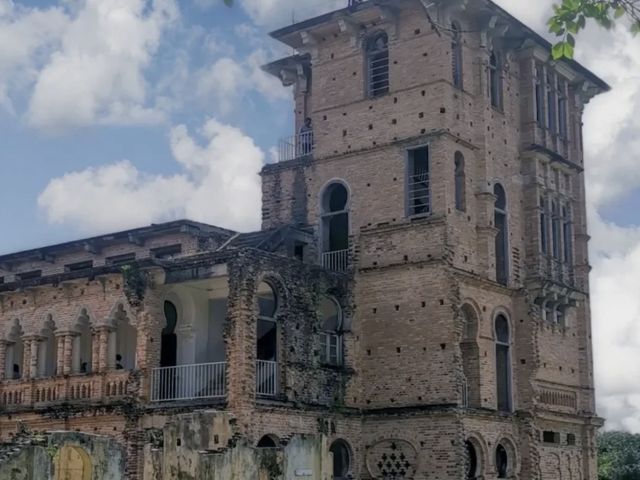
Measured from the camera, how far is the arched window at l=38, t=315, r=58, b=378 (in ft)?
108

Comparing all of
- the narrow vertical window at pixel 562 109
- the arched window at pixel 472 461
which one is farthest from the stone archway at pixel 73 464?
the narrow vertical window at pixel 562 109

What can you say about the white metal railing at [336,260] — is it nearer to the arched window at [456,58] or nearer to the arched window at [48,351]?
Answer: the arched window at [456,58]

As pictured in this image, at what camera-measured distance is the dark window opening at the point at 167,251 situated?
35.9 m

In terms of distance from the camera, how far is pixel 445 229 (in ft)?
104

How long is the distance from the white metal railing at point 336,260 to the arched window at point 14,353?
974 centimetres

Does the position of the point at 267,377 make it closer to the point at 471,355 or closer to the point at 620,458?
the point at 471,355

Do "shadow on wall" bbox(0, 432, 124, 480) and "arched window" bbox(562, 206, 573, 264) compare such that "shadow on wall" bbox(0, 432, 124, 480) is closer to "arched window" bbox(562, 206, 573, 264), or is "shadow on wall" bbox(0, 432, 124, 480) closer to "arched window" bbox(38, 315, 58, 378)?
"arched window" bbox(38, 315, 58, 378)

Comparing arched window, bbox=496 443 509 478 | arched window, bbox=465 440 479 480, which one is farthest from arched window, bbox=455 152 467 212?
arched window, bbox=496 443 509 478

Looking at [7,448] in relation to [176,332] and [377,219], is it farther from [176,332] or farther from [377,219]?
[377,219]

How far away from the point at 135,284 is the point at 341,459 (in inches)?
310

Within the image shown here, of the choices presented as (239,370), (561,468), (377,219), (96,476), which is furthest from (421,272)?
(96,476)

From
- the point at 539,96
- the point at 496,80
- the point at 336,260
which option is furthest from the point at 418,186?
the point at 539,96

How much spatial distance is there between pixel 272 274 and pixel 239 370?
304 cm

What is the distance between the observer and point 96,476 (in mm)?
21281
